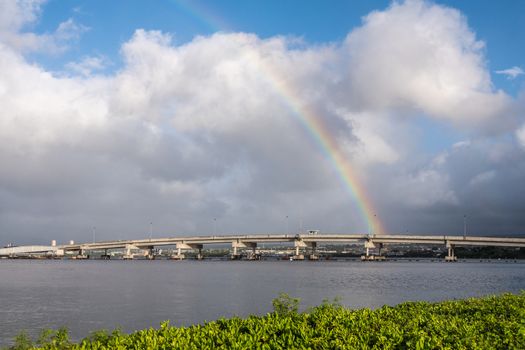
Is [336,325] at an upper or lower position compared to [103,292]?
upper

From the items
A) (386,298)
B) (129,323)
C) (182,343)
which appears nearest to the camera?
(182,343)

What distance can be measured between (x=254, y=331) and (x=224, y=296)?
2192 inches

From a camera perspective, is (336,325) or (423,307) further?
(423,307)

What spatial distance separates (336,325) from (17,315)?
43.3 meters

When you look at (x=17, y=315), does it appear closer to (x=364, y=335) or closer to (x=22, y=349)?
(x=22, y=349)

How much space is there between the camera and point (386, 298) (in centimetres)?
6241

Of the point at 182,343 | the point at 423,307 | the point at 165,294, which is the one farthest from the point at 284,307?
the point at 165,294

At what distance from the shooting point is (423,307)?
64.9 ft

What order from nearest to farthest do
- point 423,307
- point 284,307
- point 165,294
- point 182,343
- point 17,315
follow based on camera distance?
1. point 182,343
2. point 423,307
3. point 284,307
4. point 17,315
5. point 165,294

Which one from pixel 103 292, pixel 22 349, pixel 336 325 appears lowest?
pixel 103 292

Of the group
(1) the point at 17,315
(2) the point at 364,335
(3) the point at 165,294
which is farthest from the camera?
(3) the point at 165,294

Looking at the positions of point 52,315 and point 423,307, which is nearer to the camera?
point 423,307

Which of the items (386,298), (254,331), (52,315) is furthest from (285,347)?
(386,298)

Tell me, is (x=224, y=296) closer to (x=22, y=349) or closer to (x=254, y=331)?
(x=22, y=349)
